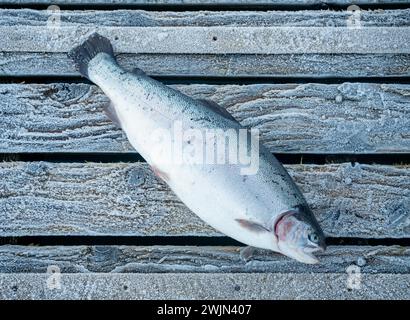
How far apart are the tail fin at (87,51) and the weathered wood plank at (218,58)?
0.26 ft

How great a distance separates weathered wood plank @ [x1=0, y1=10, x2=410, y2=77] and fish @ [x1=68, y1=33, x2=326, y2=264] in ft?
0.82

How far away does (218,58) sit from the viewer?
6.56 ft

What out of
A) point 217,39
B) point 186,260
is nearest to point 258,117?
point 217,39

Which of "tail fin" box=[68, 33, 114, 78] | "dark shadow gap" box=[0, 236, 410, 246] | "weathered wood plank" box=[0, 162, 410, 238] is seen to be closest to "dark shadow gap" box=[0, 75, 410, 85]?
"tail fin" box=[68, 33, 114, 78]

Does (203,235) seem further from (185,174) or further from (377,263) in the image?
(377,263)

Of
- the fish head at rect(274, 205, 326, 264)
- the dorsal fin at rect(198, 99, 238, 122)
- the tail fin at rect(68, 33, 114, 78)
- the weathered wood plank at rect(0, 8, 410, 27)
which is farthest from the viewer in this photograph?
the weathered wood plank at rect(0, 8, 410, 27)

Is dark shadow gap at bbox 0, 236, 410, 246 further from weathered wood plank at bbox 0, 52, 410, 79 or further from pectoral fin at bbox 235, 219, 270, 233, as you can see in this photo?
weathered wood plank at bbox 0, 52, 410, 79

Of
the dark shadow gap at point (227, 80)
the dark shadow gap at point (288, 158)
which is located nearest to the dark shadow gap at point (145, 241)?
the dark shadow gap at point (288, 158)

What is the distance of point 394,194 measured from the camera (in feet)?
6.41

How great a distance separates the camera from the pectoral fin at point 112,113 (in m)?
1.83

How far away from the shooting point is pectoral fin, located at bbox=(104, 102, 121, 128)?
1.83 m

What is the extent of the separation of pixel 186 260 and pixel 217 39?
0.79 meters
